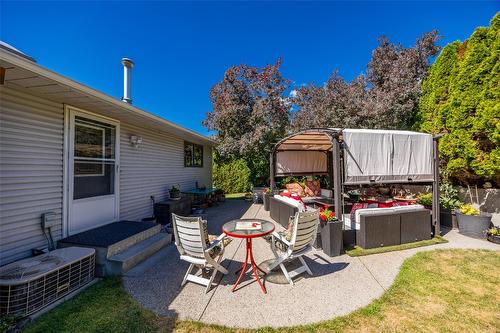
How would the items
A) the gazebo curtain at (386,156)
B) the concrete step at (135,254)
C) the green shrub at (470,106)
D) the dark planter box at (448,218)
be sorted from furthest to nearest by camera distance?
the green shrub at (470,106) < the dark planter box at (448,218) < the gazebo curtain at (386,156) < the concrete step at (135,254)

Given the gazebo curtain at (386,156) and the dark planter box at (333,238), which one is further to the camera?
the gazebo curtain at (386,156)

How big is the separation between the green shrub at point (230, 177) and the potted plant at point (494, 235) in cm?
1114

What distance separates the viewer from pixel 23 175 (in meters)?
3.61

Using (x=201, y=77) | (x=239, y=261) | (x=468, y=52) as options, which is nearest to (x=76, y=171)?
(x=239, y=261)

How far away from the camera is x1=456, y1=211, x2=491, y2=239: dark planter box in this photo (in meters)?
5.52

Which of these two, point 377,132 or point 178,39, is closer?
point 377,132

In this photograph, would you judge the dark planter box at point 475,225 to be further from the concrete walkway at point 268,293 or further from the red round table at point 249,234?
the red round table at point 249,234

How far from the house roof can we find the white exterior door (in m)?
0.33

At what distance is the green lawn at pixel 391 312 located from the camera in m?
2.50

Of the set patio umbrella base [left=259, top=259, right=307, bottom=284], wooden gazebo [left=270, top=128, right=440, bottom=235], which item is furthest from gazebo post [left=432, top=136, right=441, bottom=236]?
patio umbrella base [left=259, top=259, right=307, bottom=284]

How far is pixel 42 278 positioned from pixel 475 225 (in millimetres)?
8699

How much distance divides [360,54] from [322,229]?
13.3m

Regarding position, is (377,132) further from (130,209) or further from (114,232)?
(130,209)

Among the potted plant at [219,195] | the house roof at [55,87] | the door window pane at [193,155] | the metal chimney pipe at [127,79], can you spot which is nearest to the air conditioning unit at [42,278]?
the house roof at [55,87]
